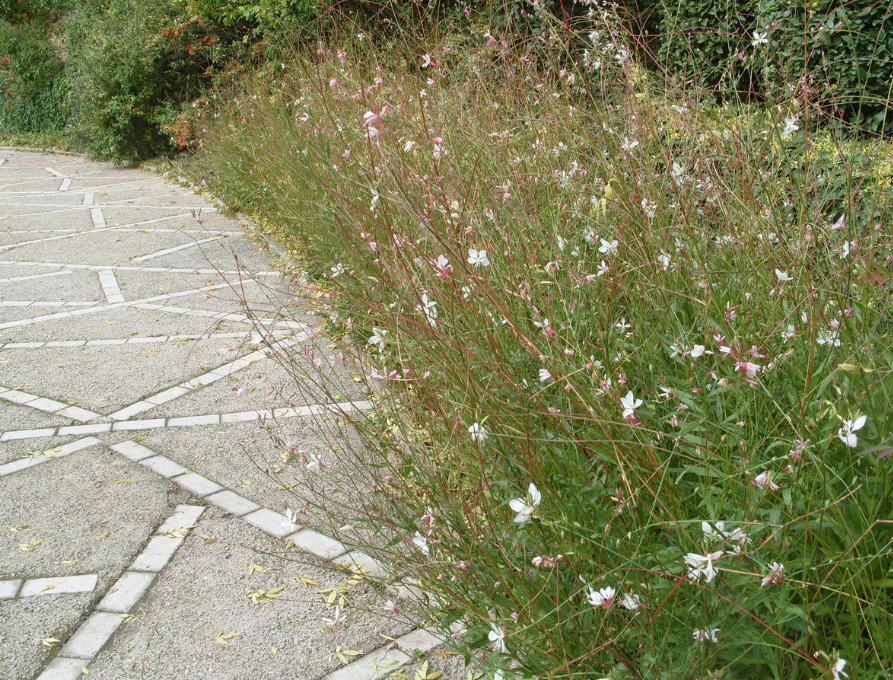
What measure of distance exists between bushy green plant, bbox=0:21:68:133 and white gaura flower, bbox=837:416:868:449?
24.7 metres

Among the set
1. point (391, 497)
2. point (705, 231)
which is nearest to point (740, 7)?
point (705, 231)

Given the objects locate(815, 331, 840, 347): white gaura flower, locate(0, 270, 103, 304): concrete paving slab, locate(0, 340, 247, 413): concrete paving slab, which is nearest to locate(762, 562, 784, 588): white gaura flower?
locate(815, 331, 840, 347): white gaura flower

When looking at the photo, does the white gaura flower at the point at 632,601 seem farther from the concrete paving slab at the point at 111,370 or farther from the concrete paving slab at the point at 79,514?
the concrete paving slab at the point at 111,370

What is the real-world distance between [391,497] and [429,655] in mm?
525

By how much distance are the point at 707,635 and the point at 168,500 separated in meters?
2.69

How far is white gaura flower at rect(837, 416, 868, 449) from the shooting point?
1.44m

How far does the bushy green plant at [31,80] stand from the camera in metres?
23.1

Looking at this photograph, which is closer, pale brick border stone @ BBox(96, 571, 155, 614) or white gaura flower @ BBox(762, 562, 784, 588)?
white gaura flower @ BBox(762, 562, 784, 588)

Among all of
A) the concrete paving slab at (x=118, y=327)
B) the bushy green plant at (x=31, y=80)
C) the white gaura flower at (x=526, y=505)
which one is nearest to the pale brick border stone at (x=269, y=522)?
the white gaura flower at (x=526, y=505)

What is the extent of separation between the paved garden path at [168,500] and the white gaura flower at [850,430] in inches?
57.1

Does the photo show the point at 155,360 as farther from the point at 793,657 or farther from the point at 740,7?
the point at 740,7

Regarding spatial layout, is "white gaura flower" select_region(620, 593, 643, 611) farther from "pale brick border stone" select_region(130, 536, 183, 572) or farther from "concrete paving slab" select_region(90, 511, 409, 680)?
"pale brick border stone" select_region(130, 536, 183, 572)

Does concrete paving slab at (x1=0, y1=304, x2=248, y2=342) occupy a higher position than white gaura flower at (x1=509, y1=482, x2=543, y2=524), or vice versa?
white gaura flower at (x1=509, y1=482, x2=543, y2=524)

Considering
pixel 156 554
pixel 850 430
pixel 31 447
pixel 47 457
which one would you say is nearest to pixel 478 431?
pixel 850 430
